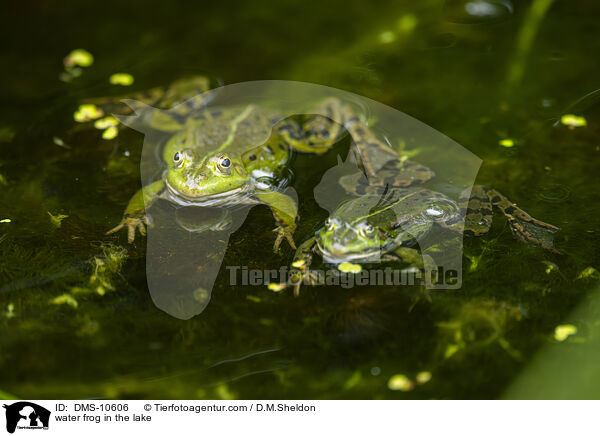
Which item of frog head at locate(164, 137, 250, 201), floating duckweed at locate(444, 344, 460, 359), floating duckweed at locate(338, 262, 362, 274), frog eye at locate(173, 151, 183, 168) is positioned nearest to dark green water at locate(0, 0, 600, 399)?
floating duckweed at locate(444, 344, 460, 359)

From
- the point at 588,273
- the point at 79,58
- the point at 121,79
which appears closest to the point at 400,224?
the point at 588,273

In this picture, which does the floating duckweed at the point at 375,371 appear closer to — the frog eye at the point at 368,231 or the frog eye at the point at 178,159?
the frog eye at the point at 368,231

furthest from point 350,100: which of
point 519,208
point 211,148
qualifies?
point 519,208

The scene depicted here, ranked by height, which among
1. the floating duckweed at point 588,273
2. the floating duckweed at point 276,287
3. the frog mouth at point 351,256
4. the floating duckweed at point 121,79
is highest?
the floating duckweed at point 121,79

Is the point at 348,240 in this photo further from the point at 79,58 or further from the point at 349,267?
the point at 79,58

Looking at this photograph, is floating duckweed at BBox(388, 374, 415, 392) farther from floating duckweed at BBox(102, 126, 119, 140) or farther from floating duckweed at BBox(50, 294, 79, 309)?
floating duckweed at BBox(102, 126, 119, 140)

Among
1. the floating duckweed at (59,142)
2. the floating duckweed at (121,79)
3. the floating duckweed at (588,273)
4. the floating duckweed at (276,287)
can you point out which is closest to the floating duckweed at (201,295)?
the floating duckweed at (276,287)
